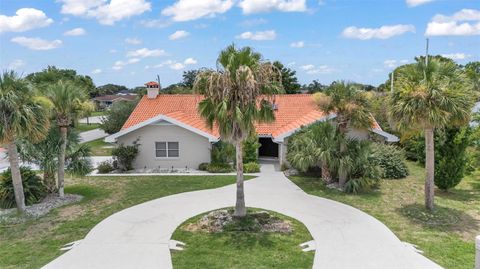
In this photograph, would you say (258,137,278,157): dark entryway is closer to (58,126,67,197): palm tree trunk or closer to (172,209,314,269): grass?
(172,209,314,269): grass

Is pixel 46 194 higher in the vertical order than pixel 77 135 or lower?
lower

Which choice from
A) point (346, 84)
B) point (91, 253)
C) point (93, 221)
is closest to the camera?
point (91, 253)

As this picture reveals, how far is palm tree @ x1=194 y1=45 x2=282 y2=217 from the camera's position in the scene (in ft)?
37.8

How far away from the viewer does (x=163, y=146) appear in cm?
2270

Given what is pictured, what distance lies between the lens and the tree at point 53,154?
14.9 m

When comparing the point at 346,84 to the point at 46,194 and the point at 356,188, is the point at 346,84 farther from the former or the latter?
the point at 46,194

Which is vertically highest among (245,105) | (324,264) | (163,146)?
(245,105)

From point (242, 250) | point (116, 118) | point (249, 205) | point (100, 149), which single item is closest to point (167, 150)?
point (249, 205)

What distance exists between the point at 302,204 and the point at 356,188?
3.01 m

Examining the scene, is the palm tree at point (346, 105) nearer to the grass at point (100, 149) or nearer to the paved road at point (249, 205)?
the paved road at point (249, 205)

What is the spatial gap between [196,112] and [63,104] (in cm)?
1014

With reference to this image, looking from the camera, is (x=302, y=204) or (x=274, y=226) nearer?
(x=274, y=226)

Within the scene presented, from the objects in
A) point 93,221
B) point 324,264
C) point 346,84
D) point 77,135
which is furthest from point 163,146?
point 324,264

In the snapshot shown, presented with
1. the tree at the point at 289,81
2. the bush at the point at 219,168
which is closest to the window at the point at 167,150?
the bush at the point at 219,168
